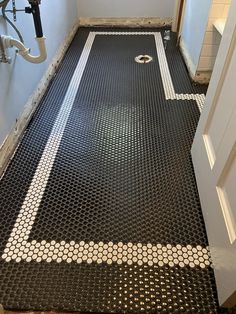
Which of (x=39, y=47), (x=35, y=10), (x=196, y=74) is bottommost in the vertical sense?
(x=196, y=74)

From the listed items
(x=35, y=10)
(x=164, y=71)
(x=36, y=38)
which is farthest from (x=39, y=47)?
(x=164, y=71)

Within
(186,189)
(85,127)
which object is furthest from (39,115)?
(186,189)

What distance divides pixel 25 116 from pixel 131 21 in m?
2.37

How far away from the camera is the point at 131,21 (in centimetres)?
331

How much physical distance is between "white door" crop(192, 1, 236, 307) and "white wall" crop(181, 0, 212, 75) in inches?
44.6

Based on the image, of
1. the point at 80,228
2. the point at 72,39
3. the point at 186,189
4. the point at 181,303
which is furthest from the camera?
the point at 72,39

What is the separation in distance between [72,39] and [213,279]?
304 cm

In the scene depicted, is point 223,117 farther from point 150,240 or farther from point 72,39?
point 72,39

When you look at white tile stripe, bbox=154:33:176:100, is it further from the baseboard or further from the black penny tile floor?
the baseboard

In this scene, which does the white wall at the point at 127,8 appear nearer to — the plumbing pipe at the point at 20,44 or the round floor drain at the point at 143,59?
the round floor drain at the point at 143,59

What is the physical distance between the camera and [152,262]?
1.07 meters

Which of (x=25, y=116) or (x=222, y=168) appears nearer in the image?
(x=222, y=168)

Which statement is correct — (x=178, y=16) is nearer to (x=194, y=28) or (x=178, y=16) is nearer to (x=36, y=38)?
(x=194, y=28)

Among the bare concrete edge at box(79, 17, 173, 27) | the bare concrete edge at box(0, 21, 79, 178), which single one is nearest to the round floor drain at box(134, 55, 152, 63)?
the bare concrete edge at box(0, 21, 79, 178)
